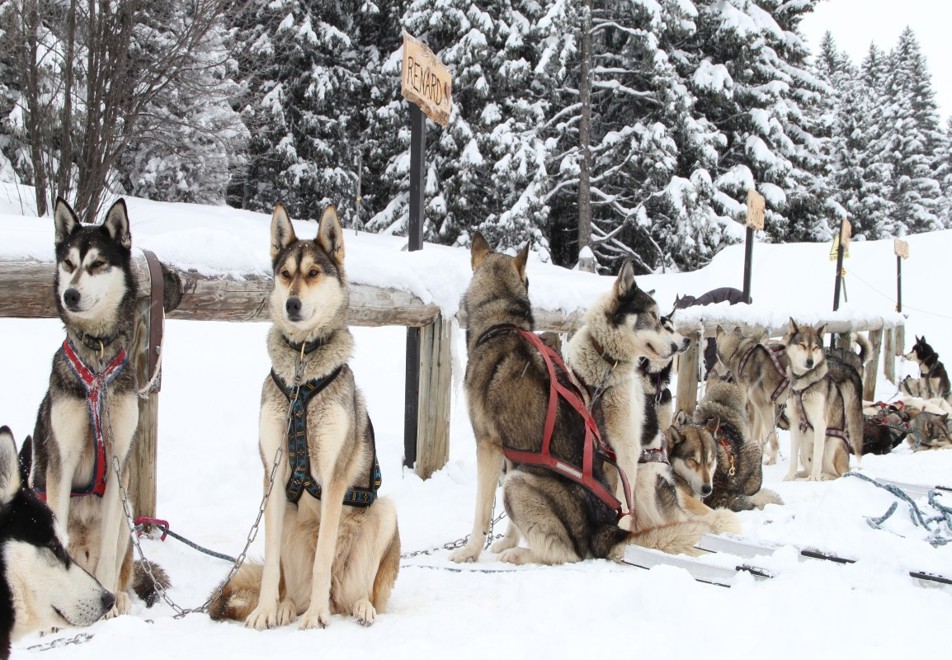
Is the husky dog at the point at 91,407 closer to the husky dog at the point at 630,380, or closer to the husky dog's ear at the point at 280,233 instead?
the husky dog's ear at the point at 280,233

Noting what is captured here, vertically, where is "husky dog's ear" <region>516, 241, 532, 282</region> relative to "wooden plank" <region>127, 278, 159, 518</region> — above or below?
above

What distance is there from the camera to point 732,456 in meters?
5.93

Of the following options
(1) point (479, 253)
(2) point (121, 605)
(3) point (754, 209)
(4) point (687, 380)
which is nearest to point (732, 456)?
(1) point (479, 253)

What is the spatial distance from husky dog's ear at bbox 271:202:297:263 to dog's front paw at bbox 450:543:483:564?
2063mm

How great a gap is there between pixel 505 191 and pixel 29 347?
56.6 feet

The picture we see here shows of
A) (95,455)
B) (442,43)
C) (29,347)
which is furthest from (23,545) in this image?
(442,43)

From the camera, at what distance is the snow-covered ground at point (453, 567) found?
239cm

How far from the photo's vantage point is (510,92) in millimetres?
24047

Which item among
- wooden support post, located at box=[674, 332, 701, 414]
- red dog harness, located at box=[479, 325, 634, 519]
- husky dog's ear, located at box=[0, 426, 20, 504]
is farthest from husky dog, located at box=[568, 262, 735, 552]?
wooden support post, located at box=[674, 332, 701, 414]

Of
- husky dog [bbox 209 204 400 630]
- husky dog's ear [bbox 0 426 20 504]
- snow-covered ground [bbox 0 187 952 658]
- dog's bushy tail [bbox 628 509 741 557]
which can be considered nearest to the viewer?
husky dog's ear [bbox 0 426 20 504]

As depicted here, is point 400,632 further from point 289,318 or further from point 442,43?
point 442,43

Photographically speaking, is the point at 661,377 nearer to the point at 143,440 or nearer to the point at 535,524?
the point at 535,524

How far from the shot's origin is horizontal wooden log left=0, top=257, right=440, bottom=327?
10.9ft

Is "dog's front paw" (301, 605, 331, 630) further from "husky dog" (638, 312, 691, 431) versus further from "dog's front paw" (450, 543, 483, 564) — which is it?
"husky dog" (638, 312, 691, 431)
